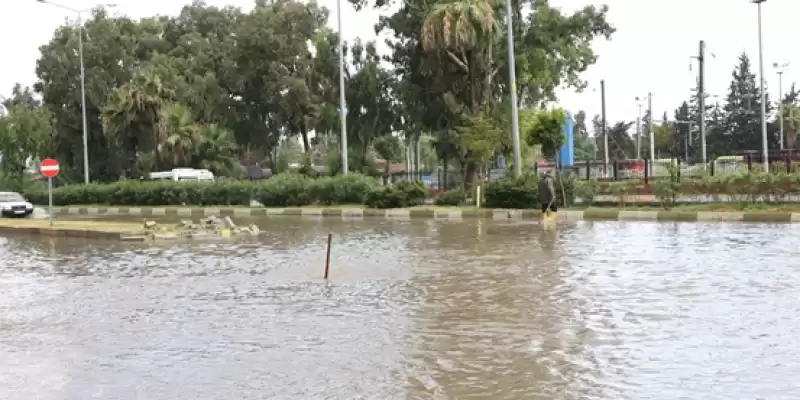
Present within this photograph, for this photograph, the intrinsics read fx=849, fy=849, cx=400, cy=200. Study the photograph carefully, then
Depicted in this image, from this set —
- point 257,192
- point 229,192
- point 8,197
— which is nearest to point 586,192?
point 257,192

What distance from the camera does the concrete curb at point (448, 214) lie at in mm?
23328

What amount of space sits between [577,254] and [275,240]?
8.79 meters

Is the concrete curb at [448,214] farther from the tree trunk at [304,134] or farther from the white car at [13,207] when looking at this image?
the tree trunk at [304,134]

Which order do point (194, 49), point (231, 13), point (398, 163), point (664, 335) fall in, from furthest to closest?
point (398, 163) → point (231, 13) → point (194, 49) → point (664, 335)

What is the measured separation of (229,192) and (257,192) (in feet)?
7.11

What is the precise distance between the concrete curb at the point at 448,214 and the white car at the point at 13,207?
3537mm

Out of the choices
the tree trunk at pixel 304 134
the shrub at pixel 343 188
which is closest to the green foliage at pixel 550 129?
the shrub at pixel 343 188

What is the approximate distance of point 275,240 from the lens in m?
21.6

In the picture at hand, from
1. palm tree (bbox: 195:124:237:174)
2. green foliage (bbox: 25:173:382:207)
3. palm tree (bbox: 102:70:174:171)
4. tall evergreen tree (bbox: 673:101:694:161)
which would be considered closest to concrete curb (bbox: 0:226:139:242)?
green foliage (bbox: 25:173:382:207)

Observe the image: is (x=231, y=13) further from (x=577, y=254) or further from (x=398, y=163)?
(x=577, y=254)

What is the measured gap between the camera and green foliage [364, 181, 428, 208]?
3269 cm

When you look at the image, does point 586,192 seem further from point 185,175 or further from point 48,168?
point 185,175

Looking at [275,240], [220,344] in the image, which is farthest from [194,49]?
[220,344]

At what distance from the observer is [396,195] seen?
1284 inches
